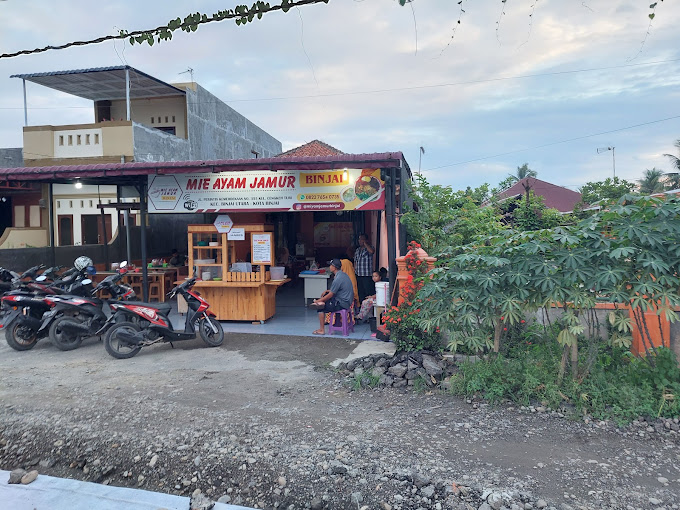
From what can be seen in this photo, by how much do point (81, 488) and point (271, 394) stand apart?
217 cm

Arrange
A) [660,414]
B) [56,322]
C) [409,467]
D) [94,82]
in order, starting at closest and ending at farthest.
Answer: [409,467] → [660,414] → [56,322] → [94,82]

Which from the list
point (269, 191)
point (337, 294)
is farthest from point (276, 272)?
A: point (337, 294)

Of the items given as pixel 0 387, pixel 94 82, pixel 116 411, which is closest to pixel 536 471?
pixel 116 411

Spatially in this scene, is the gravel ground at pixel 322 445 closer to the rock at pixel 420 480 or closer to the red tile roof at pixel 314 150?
the rock at pixel 420 480

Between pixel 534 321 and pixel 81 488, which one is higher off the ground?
pixel 534 321

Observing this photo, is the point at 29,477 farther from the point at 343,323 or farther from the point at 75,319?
the point at 343,323

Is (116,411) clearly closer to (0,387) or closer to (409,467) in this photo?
(0,387)

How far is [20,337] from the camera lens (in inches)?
295

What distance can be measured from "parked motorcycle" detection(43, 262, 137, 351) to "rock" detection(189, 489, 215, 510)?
444cm

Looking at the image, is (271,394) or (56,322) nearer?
(271,394)

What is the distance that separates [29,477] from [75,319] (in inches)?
162

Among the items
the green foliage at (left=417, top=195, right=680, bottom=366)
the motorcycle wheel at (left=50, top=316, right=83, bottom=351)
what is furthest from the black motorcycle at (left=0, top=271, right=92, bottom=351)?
the green foliage at (left=417, top=195, right=680, bottom=366)

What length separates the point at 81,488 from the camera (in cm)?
359

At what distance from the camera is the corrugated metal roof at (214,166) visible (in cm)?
777
